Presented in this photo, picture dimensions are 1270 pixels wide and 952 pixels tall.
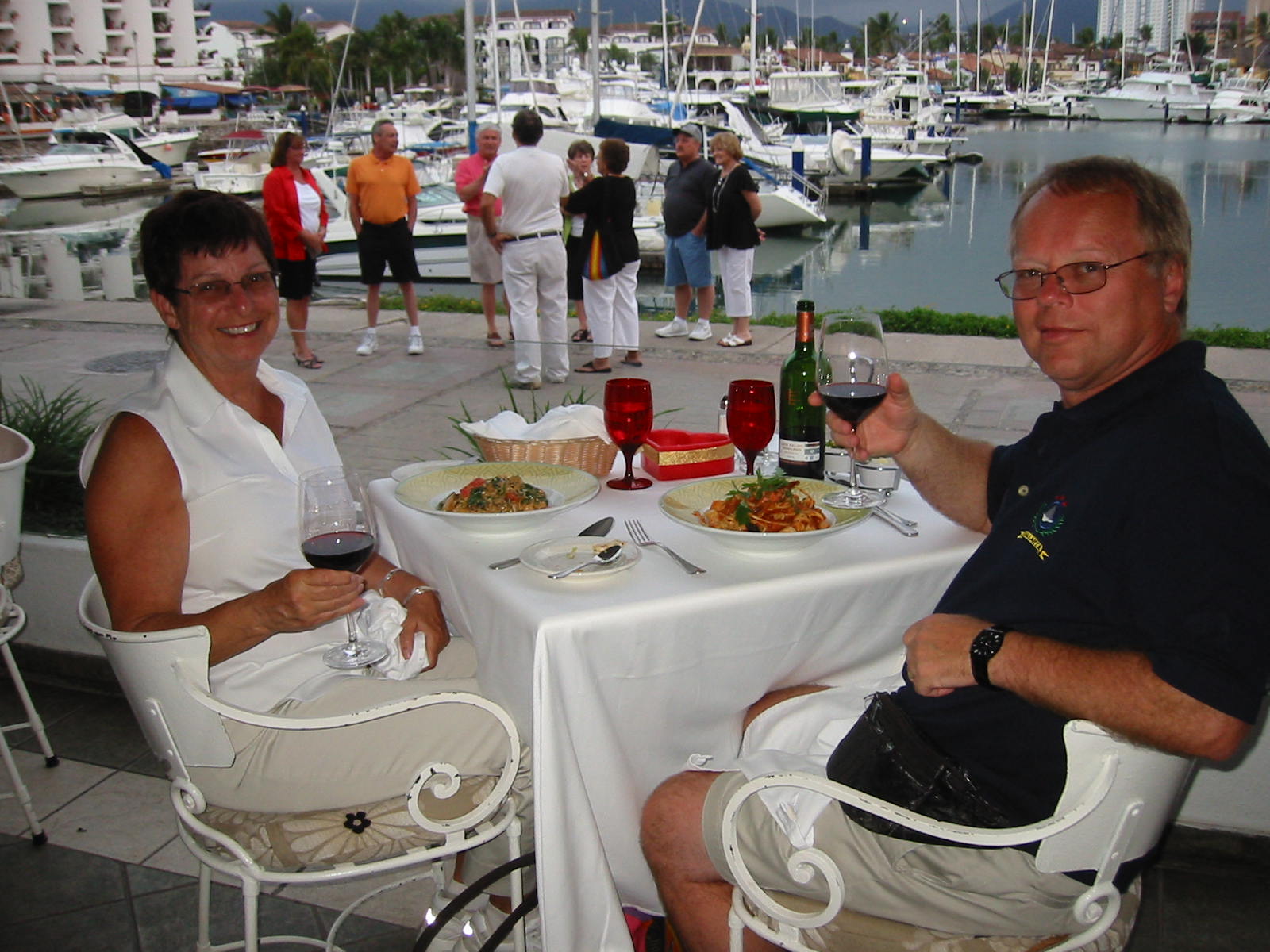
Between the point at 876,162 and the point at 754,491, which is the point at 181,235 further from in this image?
the point at 876,162

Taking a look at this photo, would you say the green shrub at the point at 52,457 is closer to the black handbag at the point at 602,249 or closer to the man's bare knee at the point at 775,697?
the man's bare knee at the point at 775,697

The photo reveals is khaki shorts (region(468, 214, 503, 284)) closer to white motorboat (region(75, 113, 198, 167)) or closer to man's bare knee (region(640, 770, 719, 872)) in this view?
man's bare knee (region(640, 770, 719, 872))

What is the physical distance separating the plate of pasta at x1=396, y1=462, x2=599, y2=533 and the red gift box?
212 mm

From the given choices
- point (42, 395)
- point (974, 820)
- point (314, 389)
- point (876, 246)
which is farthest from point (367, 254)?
point (876, 246)

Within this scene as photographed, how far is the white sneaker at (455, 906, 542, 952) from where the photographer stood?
1.97 m

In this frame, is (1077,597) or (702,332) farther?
(702,332)

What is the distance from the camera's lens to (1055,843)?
129 centimetres

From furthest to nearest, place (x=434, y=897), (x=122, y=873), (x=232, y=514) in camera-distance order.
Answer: (x=122, y=873) → (x=434, y=897) → (x=232, y=514)

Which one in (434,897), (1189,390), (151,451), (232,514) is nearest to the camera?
(1189,390)

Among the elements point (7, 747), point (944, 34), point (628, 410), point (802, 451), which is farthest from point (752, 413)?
point (944, 34)

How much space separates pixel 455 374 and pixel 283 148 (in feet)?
6.58

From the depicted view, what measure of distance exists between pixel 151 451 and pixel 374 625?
471 millimetres

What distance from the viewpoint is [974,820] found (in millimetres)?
1441

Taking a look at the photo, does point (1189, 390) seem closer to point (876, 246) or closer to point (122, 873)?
point (122, 873)
